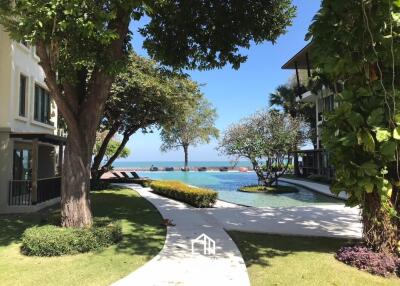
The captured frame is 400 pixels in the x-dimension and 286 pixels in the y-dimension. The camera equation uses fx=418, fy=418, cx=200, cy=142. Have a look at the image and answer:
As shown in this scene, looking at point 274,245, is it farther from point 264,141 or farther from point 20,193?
point 264,141

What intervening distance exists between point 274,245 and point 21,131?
38.4 feet

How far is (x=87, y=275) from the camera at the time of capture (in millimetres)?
7320

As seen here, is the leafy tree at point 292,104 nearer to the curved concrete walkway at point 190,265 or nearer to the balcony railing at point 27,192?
the balcony railing at point 27,192

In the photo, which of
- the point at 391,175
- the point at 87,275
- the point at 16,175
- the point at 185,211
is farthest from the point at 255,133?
the point at 87,275

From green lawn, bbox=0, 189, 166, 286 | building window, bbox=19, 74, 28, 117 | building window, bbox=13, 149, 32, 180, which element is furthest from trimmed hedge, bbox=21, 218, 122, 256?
building window, bbox=13, 149, 32, 180

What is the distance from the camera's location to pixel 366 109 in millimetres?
7578

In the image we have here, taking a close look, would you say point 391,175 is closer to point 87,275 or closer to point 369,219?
point 369,219

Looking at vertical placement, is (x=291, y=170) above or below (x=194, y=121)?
below

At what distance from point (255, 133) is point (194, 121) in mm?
32799

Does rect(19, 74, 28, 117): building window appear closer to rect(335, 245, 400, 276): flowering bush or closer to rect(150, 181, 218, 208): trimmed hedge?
rect(150, 181, 218, 208): trimmed hedge

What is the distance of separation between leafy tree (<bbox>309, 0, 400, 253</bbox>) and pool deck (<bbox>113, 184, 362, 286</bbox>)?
2.66 metres

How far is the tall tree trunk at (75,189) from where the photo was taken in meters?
9.77

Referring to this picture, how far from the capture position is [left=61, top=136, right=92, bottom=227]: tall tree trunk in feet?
32.1

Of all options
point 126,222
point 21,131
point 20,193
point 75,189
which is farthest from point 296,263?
point 21,131
